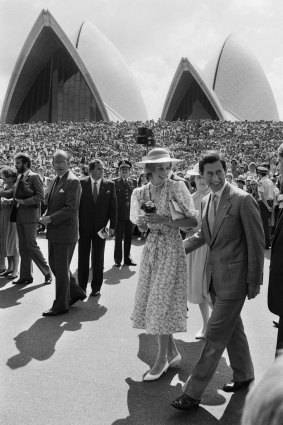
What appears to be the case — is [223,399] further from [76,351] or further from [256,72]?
[256,72]

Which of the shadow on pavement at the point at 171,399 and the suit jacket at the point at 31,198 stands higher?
the suit jacket at the point at 31,198

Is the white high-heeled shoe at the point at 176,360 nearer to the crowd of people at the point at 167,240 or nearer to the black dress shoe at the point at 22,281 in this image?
the crowd of people at the point at 167,240

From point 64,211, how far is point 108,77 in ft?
186

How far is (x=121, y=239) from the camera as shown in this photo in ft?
27.0

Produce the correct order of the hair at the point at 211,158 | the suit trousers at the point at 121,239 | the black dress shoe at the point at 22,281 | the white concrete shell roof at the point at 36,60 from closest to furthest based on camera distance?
1. the hair at the point at 211,158
2. the black dress shoe at the point at 22,281
3. the suit trousers at the point at 121,239
4. the white concrete shell roof at the point at 36,60

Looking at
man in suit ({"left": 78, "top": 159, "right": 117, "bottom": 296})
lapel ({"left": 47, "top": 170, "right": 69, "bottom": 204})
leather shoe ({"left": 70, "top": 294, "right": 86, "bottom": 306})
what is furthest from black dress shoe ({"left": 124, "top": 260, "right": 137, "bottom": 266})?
lapel ({"left": 47, "top": 170, "right": 69, "bottom": 204})

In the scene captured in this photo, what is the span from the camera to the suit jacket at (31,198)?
21.1 feet

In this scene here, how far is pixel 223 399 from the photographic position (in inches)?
128

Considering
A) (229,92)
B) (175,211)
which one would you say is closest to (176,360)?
(175,211)

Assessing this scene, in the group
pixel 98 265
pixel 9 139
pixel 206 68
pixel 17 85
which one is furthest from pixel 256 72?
pixel 98 265

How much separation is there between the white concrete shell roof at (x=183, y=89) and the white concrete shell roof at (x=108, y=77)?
426 centimetres

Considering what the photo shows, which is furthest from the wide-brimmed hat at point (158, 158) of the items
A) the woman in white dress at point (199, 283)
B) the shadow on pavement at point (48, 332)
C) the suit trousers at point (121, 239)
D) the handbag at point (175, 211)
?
the suit trousers at point (121, 239)

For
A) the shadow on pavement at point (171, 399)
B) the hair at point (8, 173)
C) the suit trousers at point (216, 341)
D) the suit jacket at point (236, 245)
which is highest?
the hair at point (8, 173)

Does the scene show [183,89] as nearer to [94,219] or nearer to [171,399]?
[94,219]
